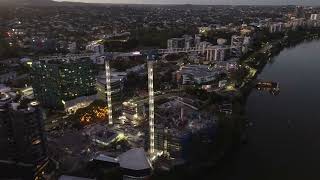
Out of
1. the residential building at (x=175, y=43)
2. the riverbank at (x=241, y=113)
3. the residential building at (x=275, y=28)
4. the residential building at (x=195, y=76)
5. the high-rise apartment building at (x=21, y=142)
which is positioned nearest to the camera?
the high-rise apartment building at (x=21, y=142)

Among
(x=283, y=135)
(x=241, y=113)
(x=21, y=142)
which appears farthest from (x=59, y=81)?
(x=283, y=135)

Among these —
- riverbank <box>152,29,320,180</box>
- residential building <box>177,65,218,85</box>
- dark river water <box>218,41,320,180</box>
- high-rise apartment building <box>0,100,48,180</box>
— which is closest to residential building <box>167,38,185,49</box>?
riverbank <box>152,29,320,180</box>

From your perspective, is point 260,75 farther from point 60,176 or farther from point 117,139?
point 60,176

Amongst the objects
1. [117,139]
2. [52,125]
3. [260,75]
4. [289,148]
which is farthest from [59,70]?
[260,75]

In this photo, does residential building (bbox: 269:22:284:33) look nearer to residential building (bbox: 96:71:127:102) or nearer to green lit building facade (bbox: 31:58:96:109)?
residential building (bbox: 96:71:127:102)

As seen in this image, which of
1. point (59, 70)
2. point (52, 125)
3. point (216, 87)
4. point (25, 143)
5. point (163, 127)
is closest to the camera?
point (25, 143)

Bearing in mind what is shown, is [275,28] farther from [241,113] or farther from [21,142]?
[21,142]

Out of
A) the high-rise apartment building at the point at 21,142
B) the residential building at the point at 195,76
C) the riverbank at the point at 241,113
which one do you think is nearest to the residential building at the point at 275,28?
the riverbank at the point at 241,113

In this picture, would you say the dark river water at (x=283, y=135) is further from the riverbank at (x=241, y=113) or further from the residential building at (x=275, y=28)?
the residential building at (x=275, y=28)
